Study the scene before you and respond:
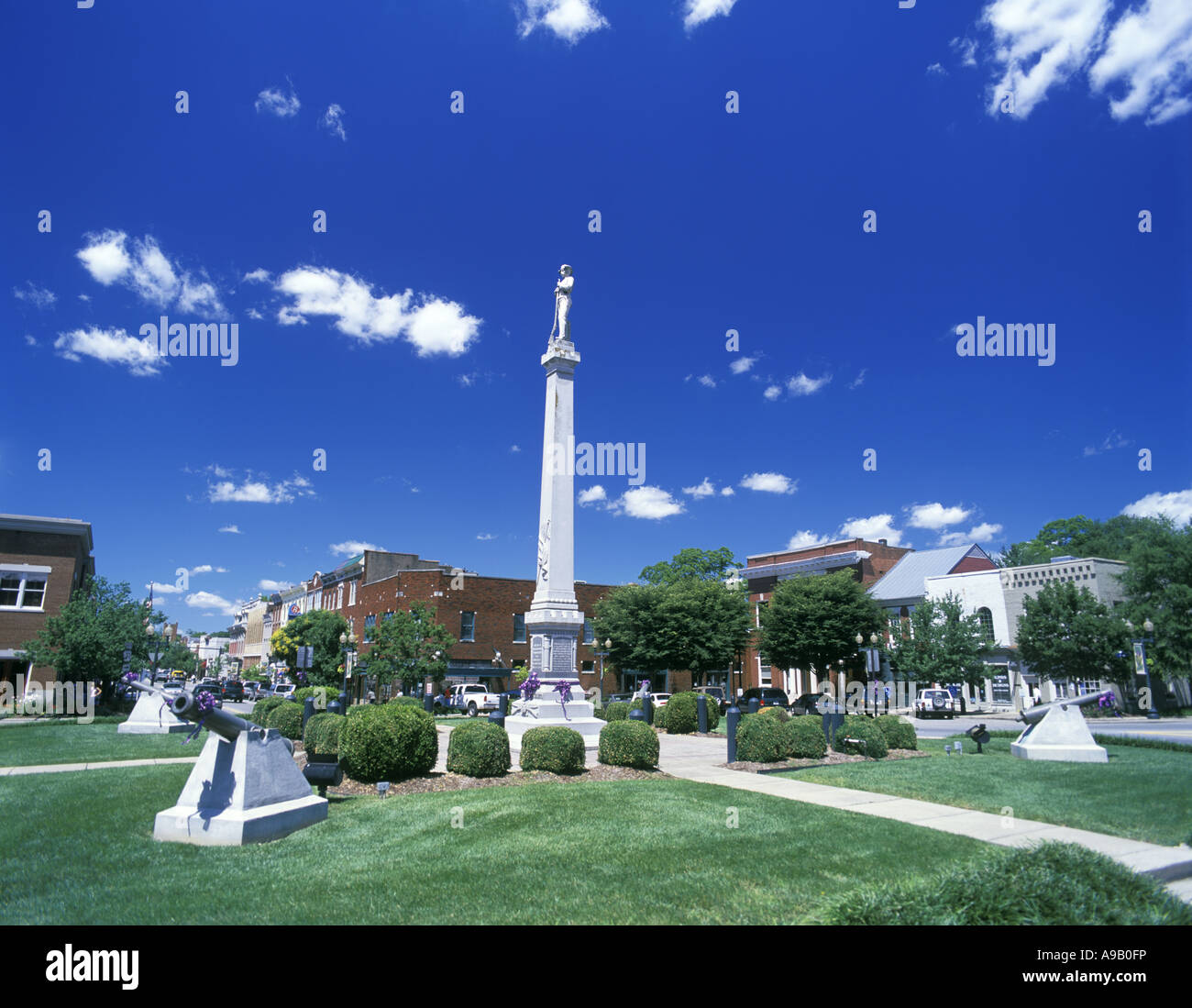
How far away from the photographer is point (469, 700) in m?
35.6

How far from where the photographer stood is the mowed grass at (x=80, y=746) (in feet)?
52.3

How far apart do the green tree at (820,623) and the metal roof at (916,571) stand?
335 inches

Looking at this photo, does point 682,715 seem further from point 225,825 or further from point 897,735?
point 225,825

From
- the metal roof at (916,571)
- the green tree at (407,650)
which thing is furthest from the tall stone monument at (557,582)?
the metal roof at (916,571)

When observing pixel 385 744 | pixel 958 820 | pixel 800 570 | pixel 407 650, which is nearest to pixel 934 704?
pixel 800 570

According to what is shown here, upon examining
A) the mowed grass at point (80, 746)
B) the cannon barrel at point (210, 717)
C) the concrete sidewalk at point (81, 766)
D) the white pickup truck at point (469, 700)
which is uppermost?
the cannon barrel at point (210, 717)

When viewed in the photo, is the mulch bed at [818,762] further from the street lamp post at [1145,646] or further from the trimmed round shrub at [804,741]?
the street lamp post at [1145,646]

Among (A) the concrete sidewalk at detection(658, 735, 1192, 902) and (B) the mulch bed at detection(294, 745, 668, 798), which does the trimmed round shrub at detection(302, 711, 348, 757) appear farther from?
(A) the concrete sidewalk at detection(658, 735, 1192, 902)

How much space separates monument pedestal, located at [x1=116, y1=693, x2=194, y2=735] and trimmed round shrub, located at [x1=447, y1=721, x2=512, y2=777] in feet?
44.6

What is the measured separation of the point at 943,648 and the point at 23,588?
4634 centimetres

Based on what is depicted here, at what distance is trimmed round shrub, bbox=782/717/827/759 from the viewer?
15.6 m

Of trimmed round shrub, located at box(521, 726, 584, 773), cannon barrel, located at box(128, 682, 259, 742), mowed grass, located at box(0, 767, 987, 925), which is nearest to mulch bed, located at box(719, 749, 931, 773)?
trimmed round shrub, located at box(521, 726, 584, 773)

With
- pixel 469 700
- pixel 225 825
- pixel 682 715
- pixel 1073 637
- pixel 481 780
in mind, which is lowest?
pixel 469 700
